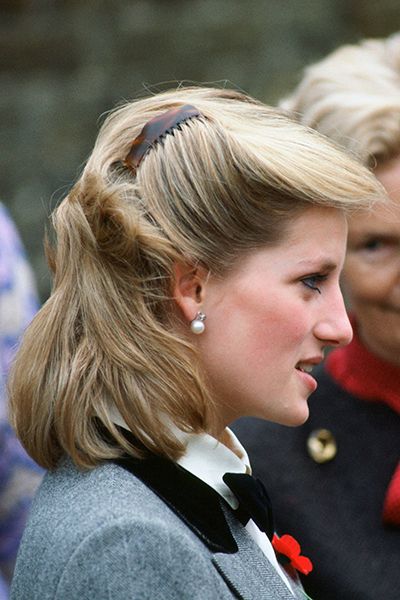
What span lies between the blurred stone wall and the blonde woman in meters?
3.20

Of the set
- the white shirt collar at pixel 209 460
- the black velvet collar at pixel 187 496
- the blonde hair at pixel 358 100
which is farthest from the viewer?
the blonde hair at pixel 358 100

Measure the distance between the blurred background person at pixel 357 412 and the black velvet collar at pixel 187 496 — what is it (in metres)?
0.85

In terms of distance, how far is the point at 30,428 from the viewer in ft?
6.30

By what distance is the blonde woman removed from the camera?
183 cm

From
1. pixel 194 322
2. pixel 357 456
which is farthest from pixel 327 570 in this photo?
pixel 194 322

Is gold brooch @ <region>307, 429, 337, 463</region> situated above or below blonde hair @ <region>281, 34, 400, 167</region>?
below

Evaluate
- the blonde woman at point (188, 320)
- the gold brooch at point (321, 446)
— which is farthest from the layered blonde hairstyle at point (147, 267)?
the gold brooch at point (321, 446)

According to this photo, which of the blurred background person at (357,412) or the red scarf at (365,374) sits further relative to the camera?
the red scarf at (365,374)

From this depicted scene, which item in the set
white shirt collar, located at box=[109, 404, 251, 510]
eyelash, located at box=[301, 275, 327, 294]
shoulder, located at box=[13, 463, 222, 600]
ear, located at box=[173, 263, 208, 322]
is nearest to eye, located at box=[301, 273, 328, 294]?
eyelash, located at box=[301, 275, 327, 294]

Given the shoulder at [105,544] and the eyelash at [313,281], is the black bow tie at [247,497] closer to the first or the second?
the shoulder at [105,544]

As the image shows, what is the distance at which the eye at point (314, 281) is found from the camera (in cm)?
195

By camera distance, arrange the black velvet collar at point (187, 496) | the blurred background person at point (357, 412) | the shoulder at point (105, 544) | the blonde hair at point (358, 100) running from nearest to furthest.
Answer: the shoulder at point (105, 544) → the black velvet collar at point (187, 496) → the blurred background person at point (357, 412) → the blonde hair at point (358, 100)

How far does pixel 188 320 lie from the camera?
6.25ft

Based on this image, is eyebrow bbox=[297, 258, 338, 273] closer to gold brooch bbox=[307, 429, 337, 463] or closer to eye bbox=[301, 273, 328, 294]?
eye bbox=[301, 273, 328, 294]
